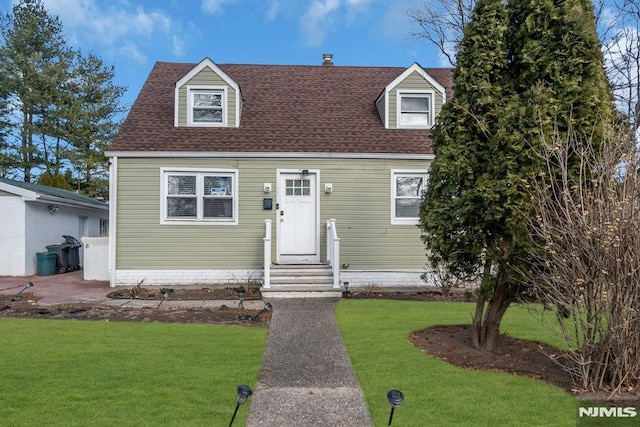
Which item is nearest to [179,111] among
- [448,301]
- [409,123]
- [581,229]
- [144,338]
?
[409,123]

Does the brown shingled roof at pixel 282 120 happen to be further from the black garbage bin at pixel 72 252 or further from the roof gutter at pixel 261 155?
the black garbage bin at pixel 72 252

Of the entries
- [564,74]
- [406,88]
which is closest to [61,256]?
[406,88]

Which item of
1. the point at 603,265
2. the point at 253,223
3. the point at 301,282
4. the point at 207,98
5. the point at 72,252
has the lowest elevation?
the point at 301,282

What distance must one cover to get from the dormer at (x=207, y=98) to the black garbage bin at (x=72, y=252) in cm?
624

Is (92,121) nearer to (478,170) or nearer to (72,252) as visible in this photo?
(72,252)

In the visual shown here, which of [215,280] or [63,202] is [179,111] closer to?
[215,280]

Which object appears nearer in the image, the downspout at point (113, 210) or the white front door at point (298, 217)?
the downspout at point (113, 210)

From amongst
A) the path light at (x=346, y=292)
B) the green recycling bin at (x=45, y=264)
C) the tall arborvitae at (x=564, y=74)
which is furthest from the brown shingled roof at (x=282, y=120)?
the tall arborvitae at (x=564, y=74)

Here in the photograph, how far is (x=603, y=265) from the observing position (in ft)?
→ 13.4

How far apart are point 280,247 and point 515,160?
721 cm

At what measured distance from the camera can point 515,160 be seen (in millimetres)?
5000

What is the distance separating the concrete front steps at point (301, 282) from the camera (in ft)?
32.0
